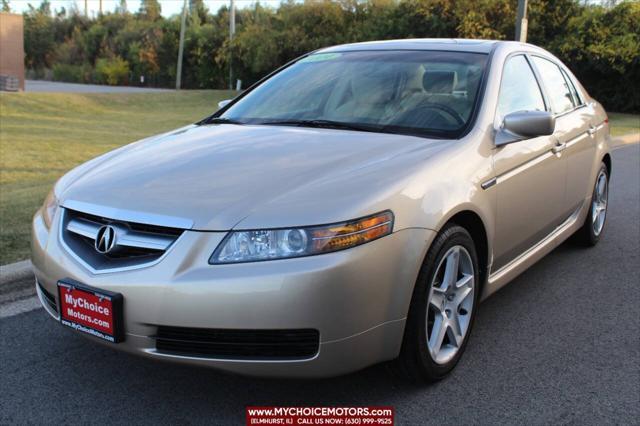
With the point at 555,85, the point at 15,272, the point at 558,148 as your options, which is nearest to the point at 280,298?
the point at 558,148

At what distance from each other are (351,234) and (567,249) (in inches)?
134

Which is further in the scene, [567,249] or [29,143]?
[29,143]

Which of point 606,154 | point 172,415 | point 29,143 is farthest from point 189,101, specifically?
point 172,415

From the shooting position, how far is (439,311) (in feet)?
9.54

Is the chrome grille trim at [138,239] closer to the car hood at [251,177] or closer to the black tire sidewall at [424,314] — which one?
the car hood at [251,177]

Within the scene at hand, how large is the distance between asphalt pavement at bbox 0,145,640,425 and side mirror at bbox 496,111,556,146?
1.08 meters

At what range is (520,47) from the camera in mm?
4160

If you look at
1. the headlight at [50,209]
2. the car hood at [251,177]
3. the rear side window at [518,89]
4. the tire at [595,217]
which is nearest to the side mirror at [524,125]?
the rear side window at [518,89]

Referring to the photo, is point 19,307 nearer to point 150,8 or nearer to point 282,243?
point 282,243

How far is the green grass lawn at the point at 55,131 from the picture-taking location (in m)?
6.10

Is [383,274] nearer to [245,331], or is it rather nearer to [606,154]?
[245,331]

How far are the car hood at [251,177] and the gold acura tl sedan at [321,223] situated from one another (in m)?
0.01

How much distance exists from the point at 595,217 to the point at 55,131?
14.6 metres

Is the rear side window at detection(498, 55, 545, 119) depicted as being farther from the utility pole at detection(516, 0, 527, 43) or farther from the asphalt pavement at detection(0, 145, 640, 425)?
the utility pole at detection(516, 0, 527, 43)
